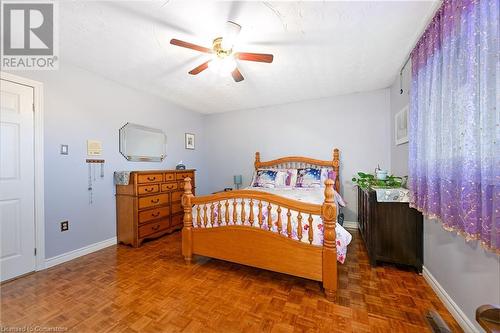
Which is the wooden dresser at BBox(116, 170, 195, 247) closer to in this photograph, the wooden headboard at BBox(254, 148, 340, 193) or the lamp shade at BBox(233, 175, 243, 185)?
the lamp shade at BBox(233, 175, 243, 185)

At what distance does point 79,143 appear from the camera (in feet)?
8.55

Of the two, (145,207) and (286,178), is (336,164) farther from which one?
(145,207)

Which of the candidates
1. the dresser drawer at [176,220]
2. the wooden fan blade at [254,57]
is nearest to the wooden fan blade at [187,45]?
A: the wooden fan blade at [254,57]

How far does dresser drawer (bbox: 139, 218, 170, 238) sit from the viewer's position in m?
2.92

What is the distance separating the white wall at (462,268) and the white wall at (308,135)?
5.62 ft

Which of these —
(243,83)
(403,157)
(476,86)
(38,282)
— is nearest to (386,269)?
(403,157)

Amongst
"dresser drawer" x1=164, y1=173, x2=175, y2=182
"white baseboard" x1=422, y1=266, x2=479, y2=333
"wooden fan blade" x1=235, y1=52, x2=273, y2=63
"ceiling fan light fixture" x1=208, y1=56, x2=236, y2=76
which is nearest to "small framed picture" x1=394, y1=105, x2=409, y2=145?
"white baseboard" x1=422, y1=266, x2=479, y2=333

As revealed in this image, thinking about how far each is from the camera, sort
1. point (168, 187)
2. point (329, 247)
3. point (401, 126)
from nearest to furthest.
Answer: point (329, 247)
point (401, 126)
point (168, 187)

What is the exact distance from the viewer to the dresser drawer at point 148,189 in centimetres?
289

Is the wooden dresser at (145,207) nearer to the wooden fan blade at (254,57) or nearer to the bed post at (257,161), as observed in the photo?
the bed post at (257,161)

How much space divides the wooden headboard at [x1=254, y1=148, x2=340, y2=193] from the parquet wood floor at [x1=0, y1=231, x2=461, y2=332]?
1640 mm

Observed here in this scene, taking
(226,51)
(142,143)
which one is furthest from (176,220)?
(226,51)

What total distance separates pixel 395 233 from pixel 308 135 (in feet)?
7.24

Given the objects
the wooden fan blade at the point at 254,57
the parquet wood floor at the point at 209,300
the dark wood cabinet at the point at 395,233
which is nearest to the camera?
the parquet wood floor at the point at 209,300
